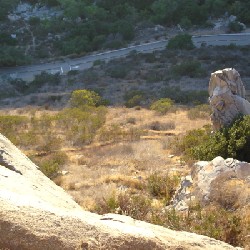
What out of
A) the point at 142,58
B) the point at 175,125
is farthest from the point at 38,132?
the point at 142,58

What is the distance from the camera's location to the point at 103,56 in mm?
41188

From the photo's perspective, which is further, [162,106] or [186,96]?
[186,96]

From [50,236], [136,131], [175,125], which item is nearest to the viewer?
[50,236]

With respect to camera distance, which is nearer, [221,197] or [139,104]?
[221,197]

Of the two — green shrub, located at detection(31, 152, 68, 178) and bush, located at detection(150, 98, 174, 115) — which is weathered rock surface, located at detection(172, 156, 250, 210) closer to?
green shrub, located at detection(31, 152, 68, 178)

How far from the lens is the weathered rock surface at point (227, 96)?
33.4 feet

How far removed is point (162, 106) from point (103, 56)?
20.8 m

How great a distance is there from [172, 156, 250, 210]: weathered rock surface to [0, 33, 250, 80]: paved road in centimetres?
3160

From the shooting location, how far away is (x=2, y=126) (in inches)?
700

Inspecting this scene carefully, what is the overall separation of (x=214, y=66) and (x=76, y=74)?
34.3 ft

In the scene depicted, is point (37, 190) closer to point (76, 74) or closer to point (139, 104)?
point (139, 104)

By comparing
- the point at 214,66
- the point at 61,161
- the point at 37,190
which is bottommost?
the point at 214,66

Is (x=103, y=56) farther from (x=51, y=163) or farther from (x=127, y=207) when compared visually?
(x=127, y=207)

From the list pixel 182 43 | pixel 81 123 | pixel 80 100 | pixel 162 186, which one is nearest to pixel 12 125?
pixel 81 123
